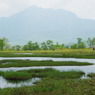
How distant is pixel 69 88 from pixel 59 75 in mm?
8982

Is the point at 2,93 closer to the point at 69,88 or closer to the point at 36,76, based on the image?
the point at 69,88

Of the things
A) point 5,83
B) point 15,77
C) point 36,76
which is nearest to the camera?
point 5,83

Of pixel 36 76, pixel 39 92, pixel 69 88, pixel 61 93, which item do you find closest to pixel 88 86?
pixel 69 88

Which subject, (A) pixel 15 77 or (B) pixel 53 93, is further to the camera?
(A) pixel 15 77

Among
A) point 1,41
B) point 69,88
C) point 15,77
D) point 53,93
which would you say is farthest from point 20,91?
point 1,41

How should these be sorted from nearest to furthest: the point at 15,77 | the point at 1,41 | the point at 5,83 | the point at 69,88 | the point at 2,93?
1. the point at 2,93
2. the point at 69,88
3. the point at 5,83
4. the point at 15,77
5. the point at 1,41

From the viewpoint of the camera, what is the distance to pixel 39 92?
19734mm

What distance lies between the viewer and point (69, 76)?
29.4 metres

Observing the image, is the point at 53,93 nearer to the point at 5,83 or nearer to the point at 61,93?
the point at 61,93

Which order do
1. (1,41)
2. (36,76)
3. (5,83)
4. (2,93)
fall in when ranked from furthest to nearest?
(1,41) → (36,76) → (5,83) → (2,93)

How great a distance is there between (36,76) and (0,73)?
5.72 meters

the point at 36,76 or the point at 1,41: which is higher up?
the point at 1,41

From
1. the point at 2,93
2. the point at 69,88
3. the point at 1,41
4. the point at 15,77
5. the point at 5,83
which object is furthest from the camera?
the point at 1,41

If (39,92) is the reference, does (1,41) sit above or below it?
above
